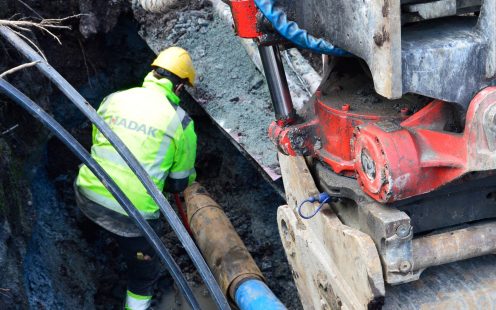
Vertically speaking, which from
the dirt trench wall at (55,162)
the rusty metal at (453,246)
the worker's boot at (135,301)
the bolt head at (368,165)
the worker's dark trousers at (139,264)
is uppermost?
the bolt head at (368,165)

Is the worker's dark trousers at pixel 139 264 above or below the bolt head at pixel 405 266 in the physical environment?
below

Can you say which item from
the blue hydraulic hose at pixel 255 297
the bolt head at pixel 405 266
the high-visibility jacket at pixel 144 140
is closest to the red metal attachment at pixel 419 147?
the bolt head at pixel 405 266

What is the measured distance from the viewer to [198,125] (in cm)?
602

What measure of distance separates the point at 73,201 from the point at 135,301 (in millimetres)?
1120

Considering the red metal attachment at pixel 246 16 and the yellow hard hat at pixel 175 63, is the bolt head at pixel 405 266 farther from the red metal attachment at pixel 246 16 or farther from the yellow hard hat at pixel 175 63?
the yellow hard hat at pixel 175 63

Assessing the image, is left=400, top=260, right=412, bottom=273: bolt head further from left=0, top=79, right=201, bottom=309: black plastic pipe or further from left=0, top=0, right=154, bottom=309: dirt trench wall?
left=0, top=0, right=154, bottom=309: dirt trench wall

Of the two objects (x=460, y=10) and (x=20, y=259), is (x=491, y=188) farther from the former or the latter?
(x=20, y=259)

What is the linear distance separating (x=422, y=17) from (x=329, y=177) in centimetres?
87

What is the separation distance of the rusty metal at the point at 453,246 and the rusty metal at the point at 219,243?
205cm

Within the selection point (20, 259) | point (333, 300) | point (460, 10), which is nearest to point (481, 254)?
point (333, 300)

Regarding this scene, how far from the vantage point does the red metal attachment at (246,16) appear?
2.82 m

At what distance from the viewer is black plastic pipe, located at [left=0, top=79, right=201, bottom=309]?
2.84m

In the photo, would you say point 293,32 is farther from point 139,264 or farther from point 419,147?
point 139,264

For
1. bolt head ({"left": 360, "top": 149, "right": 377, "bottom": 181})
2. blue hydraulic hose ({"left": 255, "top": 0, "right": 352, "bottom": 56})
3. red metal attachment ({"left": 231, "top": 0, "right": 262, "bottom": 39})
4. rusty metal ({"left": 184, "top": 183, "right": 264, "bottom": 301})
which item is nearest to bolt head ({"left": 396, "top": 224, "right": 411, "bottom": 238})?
bolt head ({"left": 360, "top": 149, "right": 377, "bottom": 181})
